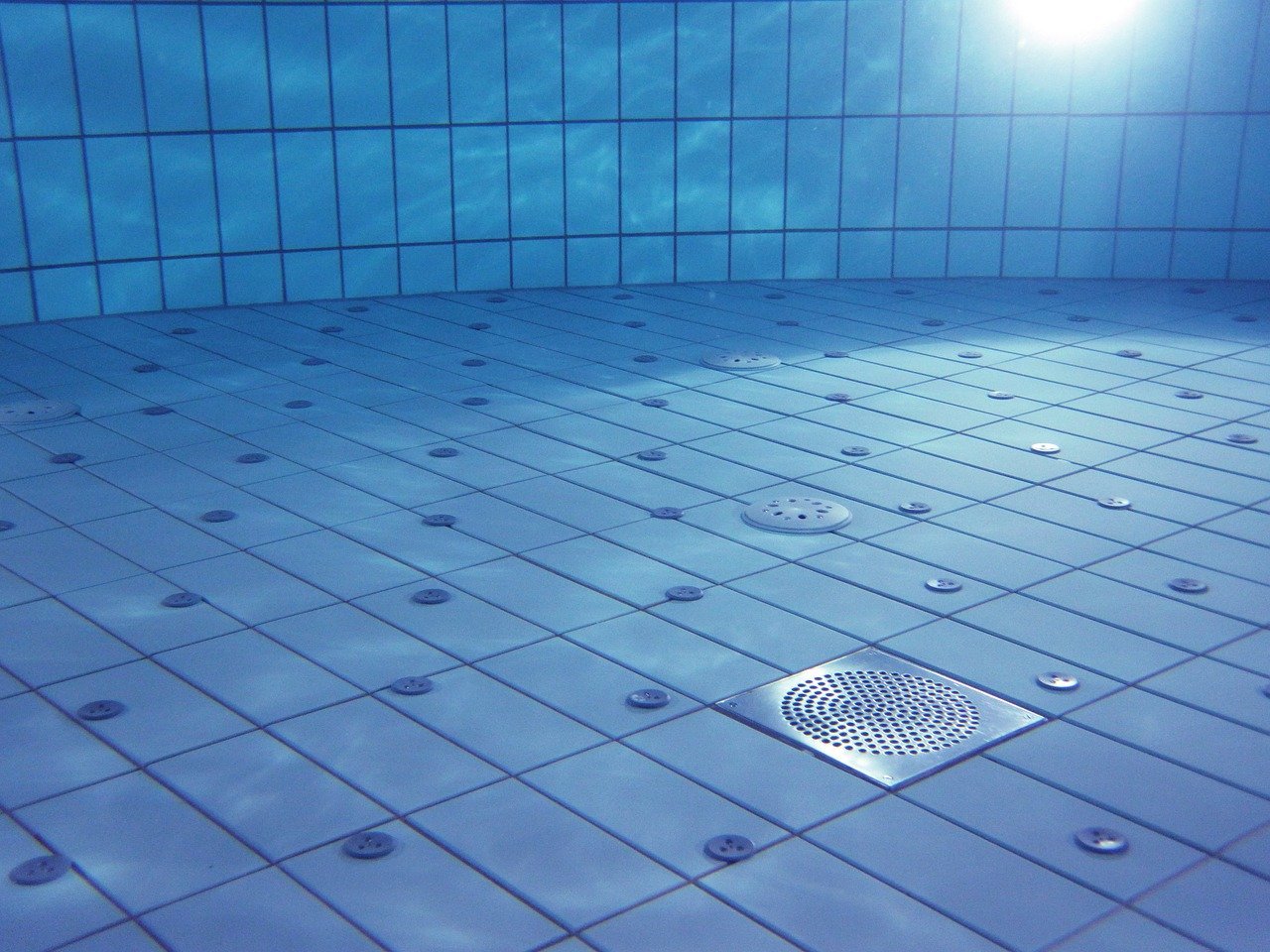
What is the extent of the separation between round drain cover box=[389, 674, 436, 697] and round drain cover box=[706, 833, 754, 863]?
831mm

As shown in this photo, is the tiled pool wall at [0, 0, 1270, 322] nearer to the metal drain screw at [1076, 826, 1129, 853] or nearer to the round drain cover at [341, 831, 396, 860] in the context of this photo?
the round drain cover at [341, 831, 396, 860]

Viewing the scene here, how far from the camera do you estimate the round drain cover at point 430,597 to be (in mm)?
3457

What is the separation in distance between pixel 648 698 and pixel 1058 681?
2.97 feet

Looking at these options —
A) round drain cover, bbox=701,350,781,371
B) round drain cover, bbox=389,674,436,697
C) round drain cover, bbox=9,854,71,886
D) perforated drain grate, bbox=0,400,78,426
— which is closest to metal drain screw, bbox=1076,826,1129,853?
round drain cover, bbox=389,674,436,697

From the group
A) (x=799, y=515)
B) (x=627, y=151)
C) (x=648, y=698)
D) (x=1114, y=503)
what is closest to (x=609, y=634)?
(x=648, y=698)

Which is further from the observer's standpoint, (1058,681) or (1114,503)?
(1114,503)

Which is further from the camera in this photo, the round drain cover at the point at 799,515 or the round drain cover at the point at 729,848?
the round drain cover at the point at 799,515

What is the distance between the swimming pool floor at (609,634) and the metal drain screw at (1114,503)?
1cm

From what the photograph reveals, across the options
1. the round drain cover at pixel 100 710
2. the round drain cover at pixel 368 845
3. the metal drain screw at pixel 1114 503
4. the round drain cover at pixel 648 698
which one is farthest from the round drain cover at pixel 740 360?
the round drain cover at pixel 368 845

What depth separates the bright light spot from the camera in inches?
264

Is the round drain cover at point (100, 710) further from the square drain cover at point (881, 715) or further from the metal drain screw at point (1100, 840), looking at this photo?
the metal drain screw at point (1100, 840)

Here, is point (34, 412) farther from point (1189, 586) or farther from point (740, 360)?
point (1189, 586)

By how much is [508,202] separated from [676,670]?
4102mm

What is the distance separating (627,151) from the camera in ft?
22.2
